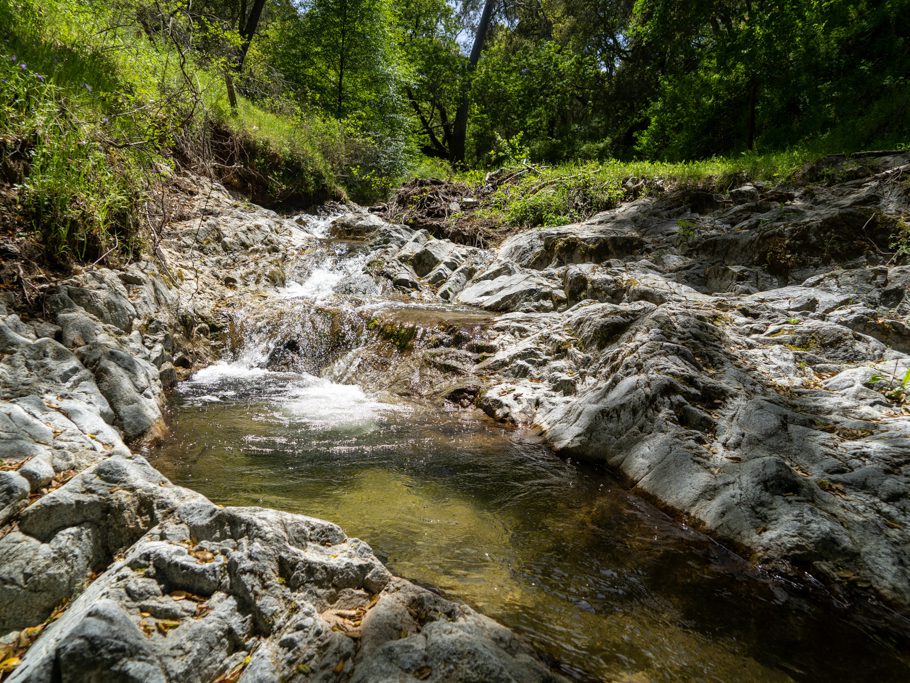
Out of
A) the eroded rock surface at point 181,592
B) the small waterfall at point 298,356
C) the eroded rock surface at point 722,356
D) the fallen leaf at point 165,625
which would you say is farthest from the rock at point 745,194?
the fallen leaf at point 165,625

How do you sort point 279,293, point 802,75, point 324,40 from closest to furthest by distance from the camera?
point 279,293, point 802,75, point 324,40

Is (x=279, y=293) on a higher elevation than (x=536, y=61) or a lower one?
lower

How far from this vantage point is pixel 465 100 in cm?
2034

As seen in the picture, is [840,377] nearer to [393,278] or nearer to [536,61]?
[393,278]

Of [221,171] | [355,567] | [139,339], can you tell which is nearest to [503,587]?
[355,567]

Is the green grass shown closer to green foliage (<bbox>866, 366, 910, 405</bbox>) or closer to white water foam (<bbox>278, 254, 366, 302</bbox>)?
white water foam (<bbox>278, 254, 366, 302</bbox>)

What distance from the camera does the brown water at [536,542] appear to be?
228 cm

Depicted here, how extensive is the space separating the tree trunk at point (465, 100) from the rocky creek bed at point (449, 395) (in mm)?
11034

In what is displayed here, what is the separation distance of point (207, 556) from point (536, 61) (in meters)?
22.3

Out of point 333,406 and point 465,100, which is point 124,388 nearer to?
point 333,406

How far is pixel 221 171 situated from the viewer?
37.5 feet

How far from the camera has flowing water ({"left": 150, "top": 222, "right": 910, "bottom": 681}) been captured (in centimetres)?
229

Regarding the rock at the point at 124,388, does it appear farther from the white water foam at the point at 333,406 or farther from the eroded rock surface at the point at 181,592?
the white water foam at the point at 333,406

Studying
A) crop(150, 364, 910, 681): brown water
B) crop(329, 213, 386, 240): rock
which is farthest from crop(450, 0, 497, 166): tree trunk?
crop(150, 364, 910, 681): brown water
